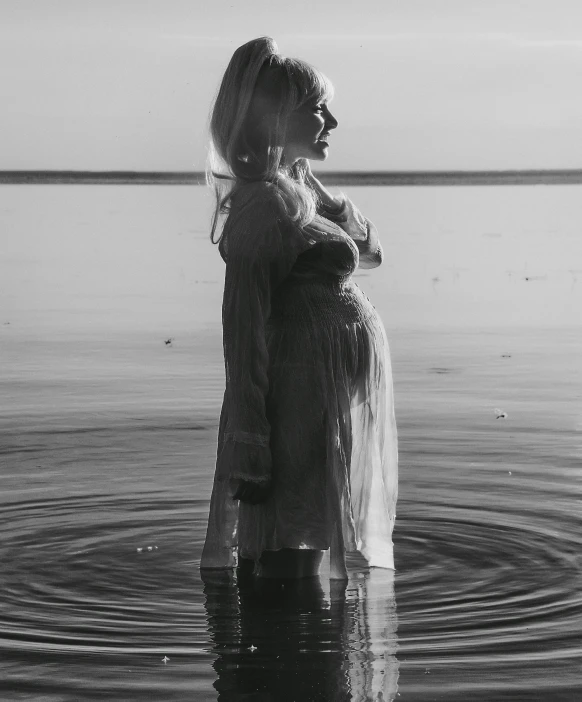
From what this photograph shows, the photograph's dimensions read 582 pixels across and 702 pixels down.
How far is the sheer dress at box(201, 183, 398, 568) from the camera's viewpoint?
475 centimetres

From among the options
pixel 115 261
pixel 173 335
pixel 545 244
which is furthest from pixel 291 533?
pixel 545 244

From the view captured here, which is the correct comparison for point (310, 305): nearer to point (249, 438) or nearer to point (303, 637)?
point (249, 438)

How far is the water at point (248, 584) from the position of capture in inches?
174

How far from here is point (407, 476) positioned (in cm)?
722

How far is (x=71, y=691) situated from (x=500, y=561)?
2034mm

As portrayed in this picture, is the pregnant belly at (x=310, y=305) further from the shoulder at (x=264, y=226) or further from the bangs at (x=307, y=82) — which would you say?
the bangs at (x=307, y=82)

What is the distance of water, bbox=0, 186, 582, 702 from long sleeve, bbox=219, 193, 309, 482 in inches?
23.1

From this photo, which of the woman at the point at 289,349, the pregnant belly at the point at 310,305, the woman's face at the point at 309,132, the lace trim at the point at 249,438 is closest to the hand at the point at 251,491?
the woman at the point at 289,349

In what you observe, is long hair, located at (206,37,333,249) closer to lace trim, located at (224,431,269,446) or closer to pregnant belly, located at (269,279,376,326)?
pregnant belly, located at (269,279,376,326)

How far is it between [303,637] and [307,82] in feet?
5.66

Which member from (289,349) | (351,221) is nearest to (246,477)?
(289,349)

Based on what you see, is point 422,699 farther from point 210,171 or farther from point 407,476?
point 407,476

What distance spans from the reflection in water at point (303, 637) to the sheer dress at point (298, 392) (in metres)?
0.15

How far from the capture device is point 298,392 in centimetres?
491
